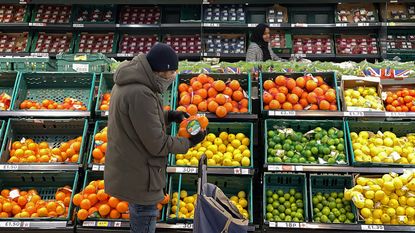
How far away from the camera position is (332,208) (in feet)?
11.9

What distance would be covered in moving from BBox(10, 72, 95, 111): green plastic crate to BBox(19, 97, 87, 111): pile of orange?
14 cm

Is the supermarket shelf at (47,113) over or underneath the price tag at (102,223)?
over

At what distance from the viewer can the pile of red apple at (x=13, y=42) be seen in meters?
8.05

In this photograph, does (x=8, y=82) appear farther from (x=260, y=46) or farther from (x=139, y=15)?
(x=139, y=15)

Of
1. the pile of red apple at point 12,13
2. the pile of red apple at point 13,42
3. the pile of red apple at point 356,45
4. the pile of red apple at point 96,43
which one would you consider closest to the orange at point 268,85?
the pile of red apple at point 356,45

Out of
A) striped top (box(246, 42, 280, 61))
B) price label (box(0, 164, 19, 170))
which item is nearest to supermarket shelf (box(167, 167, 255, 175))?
price label (box(0, 164, 19, 170))

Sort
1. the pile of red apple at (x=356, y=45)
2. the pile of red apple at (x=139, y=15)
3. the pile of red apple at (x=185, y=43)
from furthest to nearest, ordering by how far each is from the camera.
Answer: the pile of red apple at (x=139, y=15)
the pile of red apple at (x=185, y=43)
the pile of red apple at (x=356, y=45)

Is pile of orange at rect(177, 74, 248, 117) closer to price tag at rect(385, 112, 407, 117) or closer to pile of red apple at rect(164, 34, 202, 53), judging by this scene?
price tag at rect(385, 112, 407, 117)

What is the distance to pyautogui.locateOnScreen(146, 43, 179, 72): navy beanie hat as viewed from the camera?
104 inches

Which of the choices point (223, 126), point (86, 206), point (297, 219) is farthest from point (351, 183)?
point (86, 206)

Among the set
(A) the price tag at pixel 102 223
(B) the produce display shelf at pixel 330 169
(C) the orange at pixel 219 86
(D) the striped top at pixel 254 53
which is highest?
(D) the striped top at pixel 254 53

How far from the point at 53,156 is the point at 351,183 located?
8.72 ft

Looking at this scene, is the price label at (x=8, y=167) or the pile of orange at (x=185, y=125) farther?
the price label at (x=8, y=167)

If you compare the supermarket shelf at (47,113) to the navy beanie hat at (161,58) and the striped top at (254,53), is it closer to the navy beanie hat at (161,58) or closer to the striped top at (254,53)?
the navy beanie hat at (161,58)
